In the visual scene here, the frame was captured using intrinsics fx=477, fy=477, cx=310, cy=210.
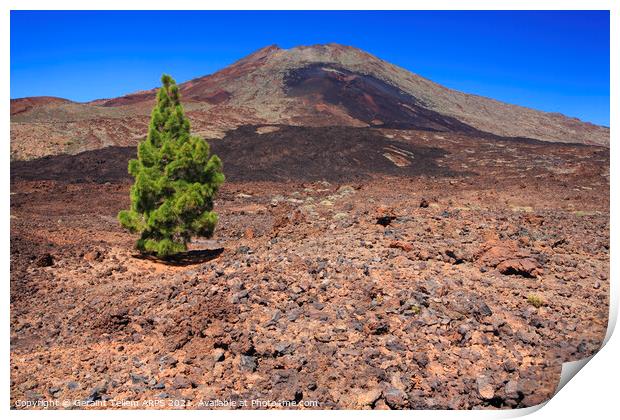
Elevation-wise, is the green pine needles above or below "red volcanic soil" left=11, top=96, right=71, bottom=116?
below

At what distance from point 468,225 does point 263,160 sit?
24.0 metres

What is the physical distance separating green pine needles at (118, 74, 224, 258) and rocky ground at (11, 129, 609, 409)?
2.47 ft

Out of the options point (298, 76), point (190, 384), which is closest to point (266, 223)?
point (190, 384)

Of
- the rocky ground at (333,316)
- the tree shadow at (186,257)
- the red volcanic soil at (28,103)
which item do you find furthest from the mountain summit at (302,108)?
the rocky ground at (333,316)

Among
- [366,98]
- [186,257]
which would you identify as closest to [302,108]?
[366,98]

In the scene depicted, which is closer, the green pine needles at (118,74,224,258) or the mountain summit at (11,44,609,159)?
the green pine needles at (118,74,224,258)

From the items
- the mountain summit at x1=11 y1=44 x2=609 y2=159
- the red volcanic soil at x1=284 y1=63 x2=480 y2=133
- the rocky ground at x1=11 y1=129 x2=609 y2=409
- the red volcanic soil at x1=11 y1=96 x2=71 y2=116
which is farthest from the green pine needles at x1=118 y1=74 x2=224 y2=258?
the red volcanic soil at x1=284 y1=63 x2=480 y2=133

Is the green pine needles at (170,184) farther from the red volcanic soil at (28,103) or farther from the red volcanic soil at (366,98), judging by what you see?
the red volcanic soil at (366,98)

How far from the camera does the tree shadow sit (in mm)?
11539

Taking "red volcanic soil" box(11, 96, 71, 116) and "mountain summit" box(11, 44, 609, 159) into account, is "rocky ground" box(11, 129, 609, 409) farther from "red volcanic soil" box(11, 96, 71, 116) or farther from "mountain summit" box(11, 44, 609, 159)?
"red volcanic soil" box(11, 96, 71, 116)

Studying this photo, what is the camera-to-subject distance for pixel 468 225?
9.31m

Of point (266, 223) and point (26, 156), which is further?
point (26, 156)
